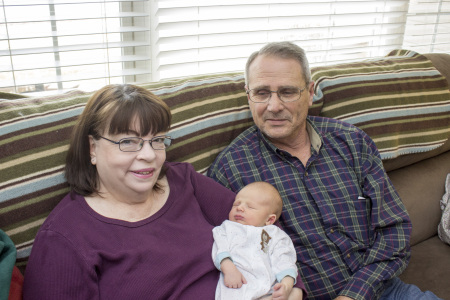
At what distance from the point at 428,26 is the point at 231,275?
8.43 feet

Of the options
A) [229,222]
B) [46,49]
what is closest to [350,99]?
[229,222]

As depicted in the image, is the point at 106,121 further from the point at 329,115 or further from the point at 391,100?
the point at 391,100

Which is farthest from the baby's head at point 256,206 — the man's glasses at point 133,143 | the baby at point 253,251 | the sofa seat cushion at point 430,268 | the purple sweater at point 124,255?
the sofa seat cushion at point 430,268

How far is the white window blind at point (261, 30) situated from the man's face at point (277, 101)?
569 millimetres

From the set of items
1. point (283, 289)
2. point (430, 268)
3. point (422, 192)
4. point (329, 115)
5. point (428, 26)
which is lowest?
point (430, 268)

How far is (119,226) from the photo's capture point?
1305 millimetres

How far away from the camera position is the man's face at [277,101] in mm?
1719

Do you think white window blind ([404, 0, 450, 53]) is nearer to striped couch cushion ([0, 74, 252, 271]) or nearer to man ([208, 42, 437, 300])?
man ([208, 42, 437, 300])

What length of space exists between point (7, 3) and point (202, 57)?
0.90 m

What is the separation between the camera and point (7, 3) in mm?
1759

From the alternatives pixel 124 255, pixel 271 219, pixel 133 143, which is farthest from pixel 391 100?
pixel 124 255

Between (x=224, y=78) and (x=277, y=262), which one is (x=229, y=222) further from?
(x=224, y=78)

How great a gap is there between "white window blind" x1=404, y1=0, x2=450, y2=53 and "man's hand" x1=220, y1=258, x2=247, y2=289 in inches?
90.5

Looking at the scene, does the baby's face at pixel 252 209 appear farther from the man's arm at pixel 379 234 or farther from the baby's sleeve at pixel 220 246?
the man's arm at pixel 379 234
